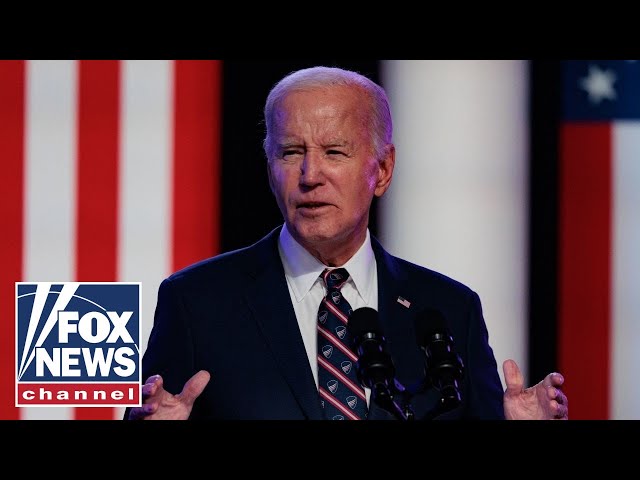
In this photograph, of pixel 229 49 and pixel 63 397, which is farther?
pixel 229 49

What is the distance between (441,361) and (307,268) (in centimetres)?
73

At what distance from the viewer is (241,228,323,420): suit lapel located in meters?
2.46

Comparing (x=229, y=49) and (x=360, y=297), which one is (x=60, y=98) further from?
(x=360, y=297)

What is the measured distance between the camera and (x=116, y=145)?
10.8 ft

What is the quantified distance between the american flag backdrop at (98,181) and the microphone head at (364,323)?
1.31 meters

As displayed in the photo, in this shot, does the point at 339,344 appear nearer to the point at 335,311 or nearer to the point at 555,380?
the point at 335,311

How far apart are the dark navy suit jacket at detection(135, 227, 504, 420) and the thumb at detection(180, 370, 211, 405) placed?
16cm

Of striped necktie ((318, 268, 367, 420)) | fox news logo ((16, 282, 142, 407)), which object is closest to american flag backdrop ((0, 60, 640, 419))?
fox news logo ((16, 282, 142, 407))

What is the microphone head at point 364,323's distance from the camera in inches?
78.7

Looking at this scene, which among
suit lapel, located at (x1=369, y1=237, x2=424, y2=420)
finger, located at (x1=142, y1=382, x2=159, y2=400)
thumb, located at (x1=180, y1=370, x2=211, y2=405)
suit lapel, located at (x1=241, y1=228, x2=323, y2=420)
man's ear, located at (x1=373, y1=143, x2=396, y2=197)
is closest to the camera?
finger, located at (x1=142, y1=382, x2=159, y2=400)

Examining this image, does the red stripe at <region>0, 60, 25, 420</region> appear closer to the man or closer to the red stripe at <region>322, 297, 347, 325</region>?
the man

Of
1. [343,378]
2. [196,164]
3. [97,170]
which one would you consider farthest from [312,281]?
[97,170]
